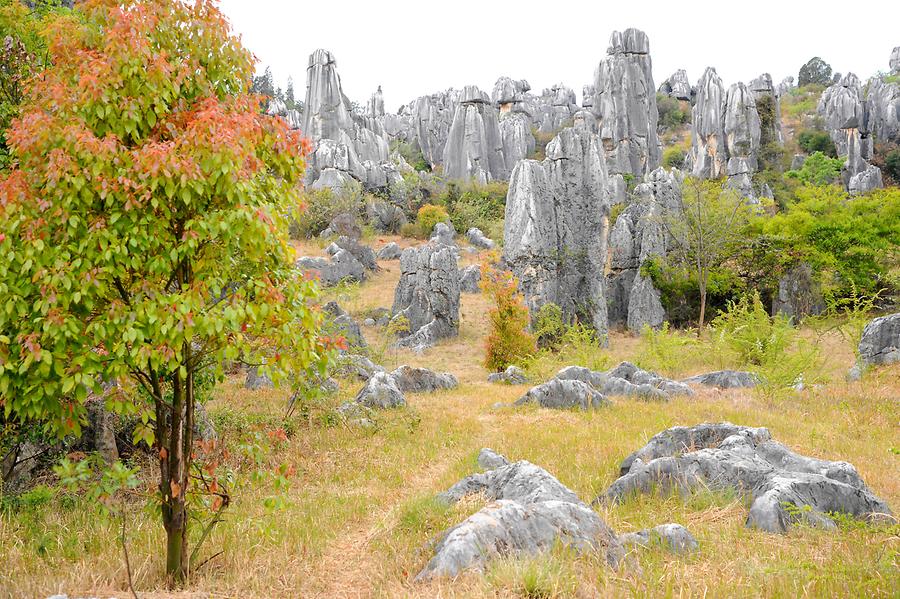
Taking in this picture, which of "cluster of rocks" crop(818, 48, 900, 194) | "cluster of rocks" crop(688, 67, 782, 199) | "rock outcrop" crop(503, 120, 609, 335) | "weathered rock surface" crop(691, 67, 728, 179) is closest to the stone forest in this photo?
"rock outcrop" crop(503, 120, 609, 335)

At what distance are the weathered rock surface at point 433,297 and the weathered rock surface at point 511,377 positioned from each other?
817 cm

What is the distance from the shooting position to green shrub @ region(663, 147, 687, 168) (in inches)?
2463

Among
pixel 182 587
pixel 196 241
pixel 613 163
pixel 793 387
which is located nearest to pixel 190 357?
pixel 196 241

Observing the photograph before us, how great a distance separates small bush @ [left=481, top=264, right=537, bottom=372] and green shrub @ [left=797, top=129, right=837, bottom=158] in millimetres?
54529

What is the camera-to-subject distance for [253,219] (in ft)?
11.3

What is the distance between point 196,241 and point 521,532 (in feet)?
9.43

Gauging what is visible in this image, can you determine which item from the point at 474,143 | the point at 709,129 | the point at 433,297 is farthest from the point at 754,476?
the point at 474,143

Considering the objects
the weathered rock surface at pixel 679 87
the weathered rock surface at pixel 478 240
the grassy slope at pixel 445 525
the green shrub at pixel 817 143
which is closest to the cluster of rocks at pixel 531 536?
the grassy slope at pixel 445 525

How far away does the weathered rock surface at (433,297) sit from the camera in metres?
24.7

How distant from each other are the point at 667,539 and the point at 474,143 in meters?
64.6

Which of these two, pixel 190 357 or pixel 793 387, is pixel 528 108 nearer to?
pixel 793 387

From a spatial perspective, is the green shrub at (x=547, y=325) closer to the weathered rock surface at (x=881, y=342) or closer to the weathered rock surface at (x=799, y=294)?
the weathered rock surface at (x=881, y=342)

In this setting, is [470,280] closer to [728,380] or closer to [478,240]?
[478,240]

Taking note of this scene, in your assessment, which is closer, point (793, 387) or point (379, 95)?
point (793, 387)
